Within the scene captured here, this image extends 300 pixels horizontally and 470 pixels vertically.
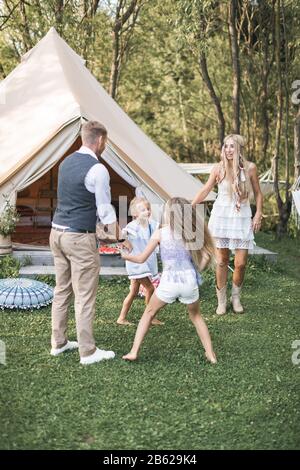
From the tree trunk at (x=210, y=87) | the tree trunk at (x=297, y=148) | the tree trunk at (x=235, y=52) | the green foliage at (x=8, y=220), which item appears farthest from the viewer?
the tree trunk at (x=210, y=87)

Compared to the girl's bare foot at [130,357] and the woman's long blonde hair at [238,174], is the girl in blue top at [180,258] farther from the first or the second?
the woman's long blonde hair at [238,174]

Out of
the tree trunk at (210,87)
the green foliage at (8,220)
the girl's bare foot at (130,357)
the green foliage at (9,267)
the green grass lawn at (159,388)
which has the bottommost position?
the green grass lawn at (159,388)

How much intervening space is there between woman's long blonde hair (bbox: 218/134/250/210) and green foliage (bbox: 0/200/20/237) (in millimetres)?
2673

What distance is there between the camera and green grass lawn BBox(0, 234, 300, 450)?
334 cm

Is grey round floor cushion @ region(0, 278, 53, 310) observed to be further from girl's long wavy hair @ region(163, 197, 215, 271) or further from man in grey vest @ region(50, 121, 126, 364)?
girl's long wavy hair @ region(163, 197, 215, 271)

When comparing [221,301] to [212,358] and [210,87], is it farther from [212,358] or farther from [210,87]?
[210,87]

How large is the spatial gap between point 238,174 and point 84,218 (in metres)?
1.88

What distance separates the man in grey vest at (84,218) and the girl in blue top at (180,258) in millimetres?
295

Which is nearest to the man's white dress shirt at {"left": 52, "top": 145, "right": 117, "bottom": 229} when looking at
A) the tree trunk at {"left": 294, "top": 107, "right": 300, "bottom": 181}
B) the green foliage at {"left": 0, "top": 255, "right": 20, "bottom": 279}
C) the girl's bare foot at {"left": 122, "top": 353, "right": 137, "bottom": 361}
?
the girl's bare foot at {"left": 122, "top": 353, "right": 137, "bottom": 361}

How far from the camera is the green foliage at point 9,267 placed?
22.8 feet

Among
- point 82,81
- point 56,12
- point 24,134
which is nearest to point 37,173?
point 24,134

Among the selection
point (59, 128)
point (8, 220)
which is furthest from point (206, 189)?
point (8, 220)

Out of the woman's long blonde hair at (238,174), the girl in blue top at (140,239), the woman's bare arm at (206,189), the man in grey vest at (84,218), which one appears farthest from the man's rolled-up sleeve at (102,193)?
the woman's long blonde hair at (238,174)

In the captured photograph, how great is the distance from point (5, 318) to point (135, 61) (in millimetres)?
17863
